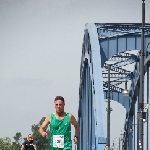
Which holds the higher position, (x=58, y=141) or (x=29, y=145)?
(x=29, y=145)

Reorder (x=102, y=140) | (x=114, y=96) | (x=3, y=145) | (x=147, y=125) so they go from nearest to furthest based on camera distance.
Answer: (x=102, y=140) < (x=147, y=125) < (x=114, y=96) < (x=3, y=145)

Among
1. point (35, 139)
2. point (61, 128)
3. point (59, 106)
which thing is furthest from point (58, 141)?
point (35, 139)

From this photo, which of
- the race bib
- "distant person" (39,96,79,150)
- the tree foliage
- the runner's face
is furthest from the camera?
the tree foliage

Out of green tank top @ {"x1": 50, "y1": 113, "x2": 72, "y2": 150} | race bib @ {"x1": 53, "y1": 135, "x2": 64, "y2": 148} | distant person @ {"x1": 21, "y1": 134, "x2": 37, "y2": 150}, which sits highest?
distant person @ {"x1": 21, "y1": 134, "x2": 37, "y2": 150}

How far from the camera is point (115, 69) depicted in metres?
55.2

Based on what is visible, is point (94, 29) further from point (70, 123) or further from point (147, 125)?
point (70, 123)

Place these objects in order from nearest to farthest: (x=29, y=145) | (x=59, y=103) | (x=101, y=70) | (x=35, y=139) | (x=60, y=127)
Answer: (x=59, y=103)
(x=60, y=127)
(x=29, y=145)
(x=101, y=70)
(x=35, y=139)

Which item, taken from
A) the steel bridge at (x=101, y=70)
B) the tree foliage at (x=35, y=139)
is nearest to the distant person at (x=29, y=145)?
the steel bridge at (x=101, y=70)

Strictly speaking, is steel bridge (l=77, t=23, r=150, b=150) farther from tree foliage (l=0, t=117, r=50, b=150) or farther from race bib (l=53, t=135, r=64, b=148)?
tree foliage (l=0, t=117, r=50, b=150)

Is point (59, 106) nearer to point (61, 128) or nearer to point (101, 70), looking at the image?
point (61, 128)

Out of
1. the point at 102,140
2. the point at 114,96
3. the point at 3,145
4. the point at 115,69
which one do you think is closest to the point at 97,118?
the point at 102,140

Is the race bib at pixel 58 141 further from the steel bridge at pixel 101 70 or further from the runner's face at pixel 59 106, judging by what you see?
the steel bridge at pixel 101 70

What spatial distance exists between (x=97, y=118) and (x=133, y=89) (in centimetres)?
1223

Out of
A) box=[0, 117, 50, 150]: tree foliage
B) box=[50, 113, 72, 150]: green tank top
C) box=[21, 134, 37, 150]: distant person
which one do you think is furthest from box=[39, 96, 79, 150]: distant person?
box=[0, 117, 50, 150]: tree foliage
